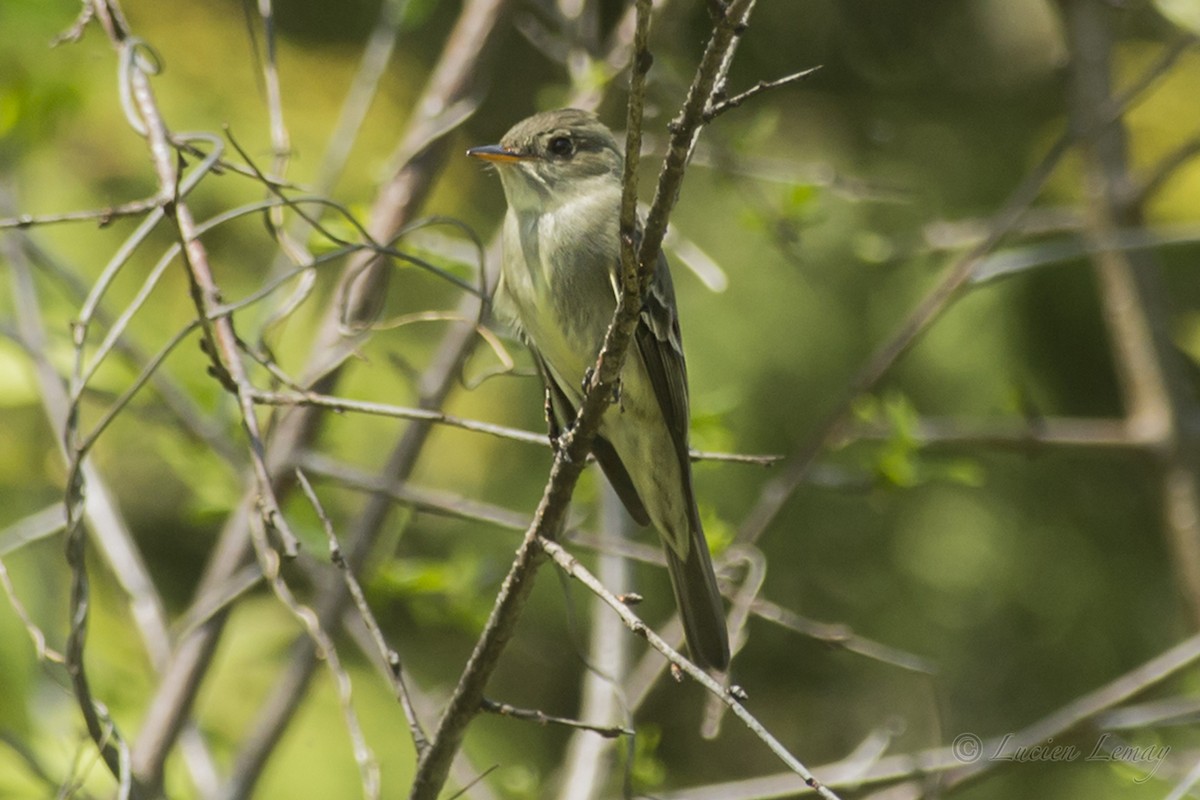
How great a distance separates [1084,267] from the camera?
5.66 m

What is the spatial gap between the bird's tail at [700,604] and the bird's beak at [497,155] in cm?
110

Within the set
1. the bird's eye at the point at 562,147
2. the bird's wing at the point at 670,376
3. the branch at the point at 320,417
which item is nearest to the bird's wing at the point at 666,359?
the bird's wing at the point at 670,376

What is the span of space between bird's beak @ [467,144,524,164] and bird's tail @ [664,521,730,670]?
3.62 feet

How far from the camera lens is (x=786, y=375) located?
5.32 meters

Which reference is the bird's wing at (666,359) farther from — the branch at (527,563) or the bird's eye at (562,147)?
the branch at (527,563)

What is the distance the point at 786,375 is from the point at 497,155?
6.88 feet

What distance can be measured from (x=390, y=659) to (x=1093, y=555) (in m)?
4.04

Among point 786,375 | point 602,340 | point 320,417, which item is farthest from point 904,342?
point 320,417

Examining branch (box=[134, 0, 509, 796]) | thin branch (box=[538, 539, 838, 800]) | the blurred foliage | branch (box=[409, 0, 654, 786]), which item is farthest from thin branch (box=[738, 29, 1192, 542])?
thin branch (box=[538, 539, 838, 800])

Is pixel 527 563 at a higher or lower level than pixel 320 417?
lower

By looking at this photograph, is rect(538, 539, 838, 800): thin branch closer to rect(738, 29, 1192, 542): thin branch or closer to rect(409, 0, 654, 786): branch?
rect(409, 0, 654, 786): branch

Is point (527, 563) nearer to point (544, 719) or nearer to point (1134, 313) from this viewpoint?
point (544, 719)

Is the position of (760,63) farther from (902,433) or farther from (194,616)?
(194,616)

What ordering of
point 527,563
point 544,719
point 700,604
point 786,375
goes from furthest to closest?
1. point 786,375
2. point 700,604
3. point 527,563
4. point 544,719
